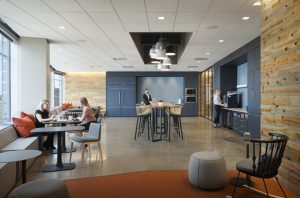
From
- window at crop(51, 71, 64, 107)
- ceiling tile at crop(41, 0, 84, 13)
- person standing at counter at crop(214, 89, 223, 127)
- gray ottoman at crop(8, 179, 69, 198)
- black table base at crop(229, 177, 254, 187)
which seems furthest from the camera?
window at crop(51, 71, 64, 107)

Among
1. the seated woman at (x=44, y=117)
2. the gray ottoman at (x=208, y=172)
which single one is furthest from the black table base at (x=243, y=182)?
the seated woman at (x=44, y=117)

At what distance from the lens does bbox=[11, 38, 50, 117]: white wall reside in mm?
6965

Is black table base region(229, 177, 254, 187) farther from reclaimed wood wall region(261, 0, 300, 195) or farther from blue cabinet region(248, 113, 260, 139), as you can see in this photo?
blue cabinet region(248, 113, 260, 139)

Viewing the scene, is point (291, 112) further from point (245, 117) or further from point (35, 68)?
point (35, 68)

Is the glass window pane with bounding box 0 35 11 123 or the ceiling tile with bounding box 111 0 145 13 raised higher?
the ceiling tile with bounding box 111 0 145 13

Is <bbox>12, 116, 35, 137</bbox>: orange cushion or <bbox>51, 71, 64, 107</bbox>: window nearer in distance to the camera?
<bbox>12, 116, 35, 137</bbox>: orange cushion

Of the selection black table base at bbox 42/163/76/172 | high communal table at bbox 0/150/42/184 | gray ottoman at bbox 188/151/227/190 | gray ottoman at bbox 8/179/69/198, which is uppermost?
high communal table at bbox 0/150/42/184

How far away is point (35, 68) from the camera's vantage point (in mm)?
7020

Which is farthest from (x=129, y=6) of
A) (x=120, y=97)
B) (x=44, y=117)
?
(x=120, y=97)

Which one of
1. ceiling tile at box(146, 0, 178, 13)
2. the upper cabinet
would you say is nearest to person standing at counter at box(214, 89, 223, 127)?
the upper cabinet

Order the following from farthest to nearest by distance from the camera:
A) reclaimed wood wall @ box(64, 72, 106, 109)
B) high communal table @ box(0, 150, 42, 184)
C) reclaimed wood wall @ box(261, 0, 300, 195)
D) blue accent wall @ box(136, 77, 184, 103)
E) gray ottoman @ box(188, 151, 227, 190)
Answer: blue accent wall @ box(136, 77, 184, 103), reclaimed wood wall @ box(64, 72, 106, 109), gray ottoman @ box(188, 151, 227, 190), reclaimed wood wall @ box(261, 0, 300, 195), high communal table @ box(0, 150, 42, 184)

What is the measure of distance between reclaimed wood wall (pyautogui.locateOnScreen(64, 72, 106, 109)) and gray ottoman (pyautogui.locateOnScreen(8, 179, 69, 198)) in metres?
14.2

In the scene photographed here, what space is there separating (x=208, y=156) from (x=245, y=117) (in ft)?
15.9

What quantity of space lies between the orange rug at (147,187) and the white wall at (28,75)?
3.81 m
